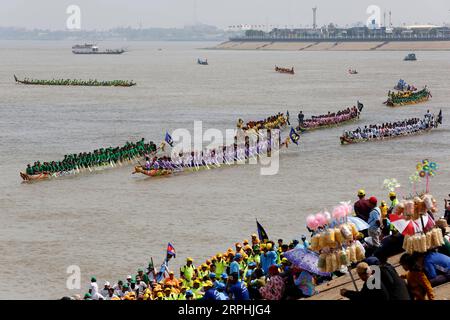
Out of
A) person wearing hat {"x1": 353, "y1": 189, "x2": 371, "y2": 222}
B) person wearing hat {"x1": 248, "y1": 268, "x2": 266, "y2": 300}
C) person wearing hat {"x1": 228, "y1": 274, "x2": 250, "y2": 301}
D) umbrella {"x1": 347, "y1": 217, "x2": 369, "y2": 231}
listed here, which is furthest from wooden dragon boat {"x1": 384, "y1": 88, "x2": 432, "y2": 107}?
person wearing hat {"x1": 228, "y1": 274, "x2": 250, "y2": 301}

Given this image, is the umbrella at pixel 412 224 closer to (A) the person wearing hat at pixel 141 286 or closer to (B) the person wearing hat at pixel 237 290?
(B) the person wearing hat at pixel 237 290

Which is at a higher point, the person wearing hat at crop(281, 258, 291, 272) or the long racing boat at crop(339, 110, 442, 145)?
the person wearing hat at crop(281, 258, 291, 272)

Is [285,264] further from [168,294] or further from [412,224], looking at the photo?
[412,224]

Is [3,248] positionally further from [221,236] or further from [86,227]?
[221,236]

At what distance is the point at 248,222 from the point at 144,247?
5157mm

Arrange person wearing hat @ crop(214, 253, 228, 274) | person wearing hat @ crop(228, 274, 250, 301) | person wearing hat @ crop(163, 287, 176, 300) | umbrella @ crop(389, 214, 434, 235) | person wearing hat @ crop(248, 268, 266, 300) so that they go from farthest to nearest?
person wearing hat @ crop(214, 253, 228, 274), person wearing hat @ crop(163, 287, 176, 300), person wearing hat @ crop(248, 268, 266, 300), person wearing hat @ crop(228, 274, 250, 301), umbrella @ crop(389, 214, 434, 235)

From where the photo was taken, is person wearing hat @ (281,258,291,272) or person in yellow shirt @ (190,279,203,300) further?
person in yellow shirt @ (190,279,203,300)

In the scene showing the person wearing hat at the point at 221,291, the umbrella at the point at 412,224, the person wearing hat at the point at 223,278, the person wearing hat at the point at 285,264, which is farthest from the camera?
the person wearing hat at the point at 223,278

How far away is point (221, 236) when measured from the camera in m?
30.5

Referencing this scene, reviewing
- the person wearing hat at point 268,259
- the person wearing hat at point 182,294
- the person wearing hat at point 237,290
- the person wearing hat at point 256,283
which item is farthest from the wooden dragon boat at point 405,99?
the person wearing hat at point 237,290

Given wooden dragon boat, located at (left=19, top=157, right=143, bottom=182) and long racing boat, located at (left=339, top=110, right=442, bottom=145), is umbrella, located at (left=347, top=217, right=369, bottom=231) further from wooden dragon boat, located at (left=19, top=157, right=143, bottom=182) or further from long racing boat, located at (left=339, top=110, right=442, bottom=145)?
long racing boat, located at (left=339, top=110, right=442, bottom=145)

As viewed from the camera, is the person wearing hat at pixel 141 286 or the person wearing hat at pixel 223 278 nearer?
the person wearing hat at pixel 223 278

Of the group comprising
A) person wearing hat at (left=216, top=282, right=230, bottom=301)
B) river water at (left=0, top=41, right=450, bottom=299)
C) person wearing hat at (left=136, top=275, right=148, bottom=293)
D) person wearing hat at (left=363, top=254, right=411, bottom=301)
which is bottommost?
river water at (left=0, top=41, right=450, bottom=299)
